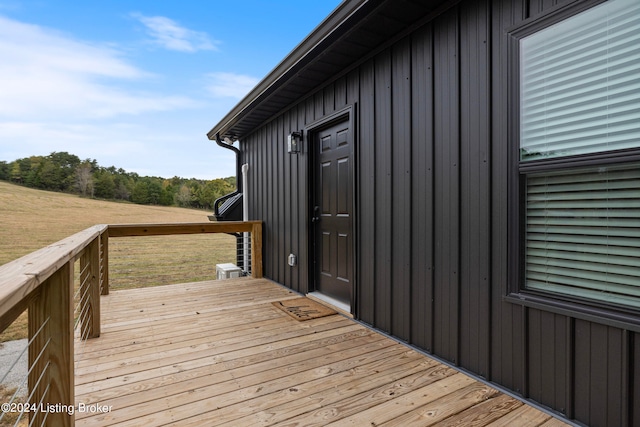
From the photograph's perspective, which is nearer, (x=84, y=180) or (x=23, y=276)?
(x=23, y=276)

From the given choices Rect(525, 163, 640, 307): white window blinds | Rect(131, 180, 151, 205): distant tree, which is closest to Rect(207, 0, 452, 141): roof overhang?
Rect(525, 163, 640, 307): white window blinds

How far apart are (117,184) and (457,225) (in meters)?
11.5

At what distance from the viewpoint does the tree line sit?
9758 mm

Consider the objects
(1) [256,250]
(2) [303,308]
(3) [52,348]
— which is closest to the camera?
(3) [52,348]


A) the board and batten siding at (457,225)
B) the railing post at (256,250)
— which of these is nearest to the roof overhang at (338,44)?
the board and batten siding at (457,225)

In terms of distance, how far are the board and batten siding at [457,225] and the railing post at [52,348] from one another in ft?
6.83

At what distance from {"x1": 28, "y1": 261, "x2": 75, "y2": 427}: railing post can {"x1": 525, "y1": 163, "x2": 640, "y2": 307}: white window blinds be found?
219 cm

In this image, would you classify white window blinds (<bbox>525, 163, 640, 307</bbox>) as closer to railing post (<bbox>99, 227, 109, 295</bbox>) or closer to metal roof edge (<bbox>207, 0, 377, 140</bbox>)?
metal roof edge (<bbox>207, 0, 377, 140</bbox>)

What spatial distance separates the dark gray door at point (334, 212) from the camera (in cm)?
332

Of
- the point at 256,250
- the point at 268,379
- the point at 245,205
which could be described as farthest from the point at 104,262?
the point at 268,379

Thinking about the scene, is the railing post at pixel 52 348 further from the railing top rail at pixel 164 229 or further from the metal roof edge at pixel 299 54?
the railing top rail at pixel 164 229

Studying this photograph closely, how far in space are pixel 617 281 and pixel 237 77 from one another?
720 inches

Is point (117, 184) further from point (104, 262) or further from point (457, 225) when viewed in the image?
point (457, 225)

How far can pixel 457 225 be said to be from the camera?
82.1 inches
